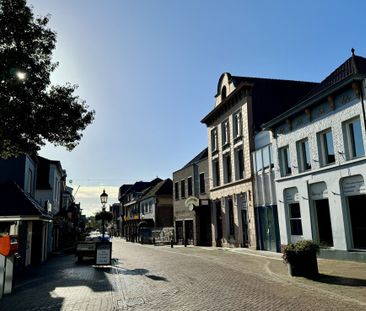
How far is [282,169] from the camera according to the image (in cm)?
2211

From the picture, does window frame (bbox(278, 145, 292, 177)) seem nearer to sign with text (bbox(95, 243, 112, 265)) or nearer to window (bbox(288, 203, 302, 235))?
window (bbox(288, 203, 302, 235))

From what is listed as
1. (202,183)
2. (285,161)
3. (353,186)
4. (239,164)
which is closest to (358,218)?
(353,186)

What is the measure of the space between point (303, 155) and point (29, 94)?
14286 millimetres

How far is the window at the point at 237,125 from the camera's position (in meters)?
29.3

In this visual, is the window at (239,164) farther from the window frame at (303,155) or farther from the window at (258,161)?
the window frame at (303,155)

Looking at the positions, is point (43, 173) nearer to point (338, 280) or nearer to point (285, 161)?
point (285, 161)

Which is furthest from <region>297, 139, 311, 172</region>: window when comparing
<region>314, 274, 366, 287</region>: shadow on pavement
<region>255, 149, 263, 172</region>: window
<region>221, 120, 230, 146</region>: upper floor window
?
<region>221, 120, 230, 146</region>: upper floor window

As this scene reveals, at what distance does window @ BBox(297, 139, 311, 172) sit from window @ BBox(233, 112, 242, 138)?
8.85 metres

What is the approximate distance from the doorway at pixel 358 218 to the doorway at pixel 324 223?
1543mm

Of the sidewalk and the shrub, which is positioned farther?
the shrub

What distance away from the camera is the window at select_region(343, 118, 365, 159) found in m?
16.3

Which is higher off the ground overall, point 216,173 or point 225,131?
point 225,131

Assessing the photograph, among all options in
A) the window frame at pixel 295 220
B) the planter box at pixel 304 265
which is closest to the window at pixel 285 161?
the window frame at pixel 295 220

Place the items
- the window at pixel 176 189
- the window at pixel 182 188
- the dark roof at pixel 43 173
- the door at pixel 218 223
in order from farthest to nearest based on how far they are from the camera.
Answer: the window at pixel 176 189 → the window at pixel 182 188 → the door at pixel 218 223 → the dark roof at pixel 43 173
